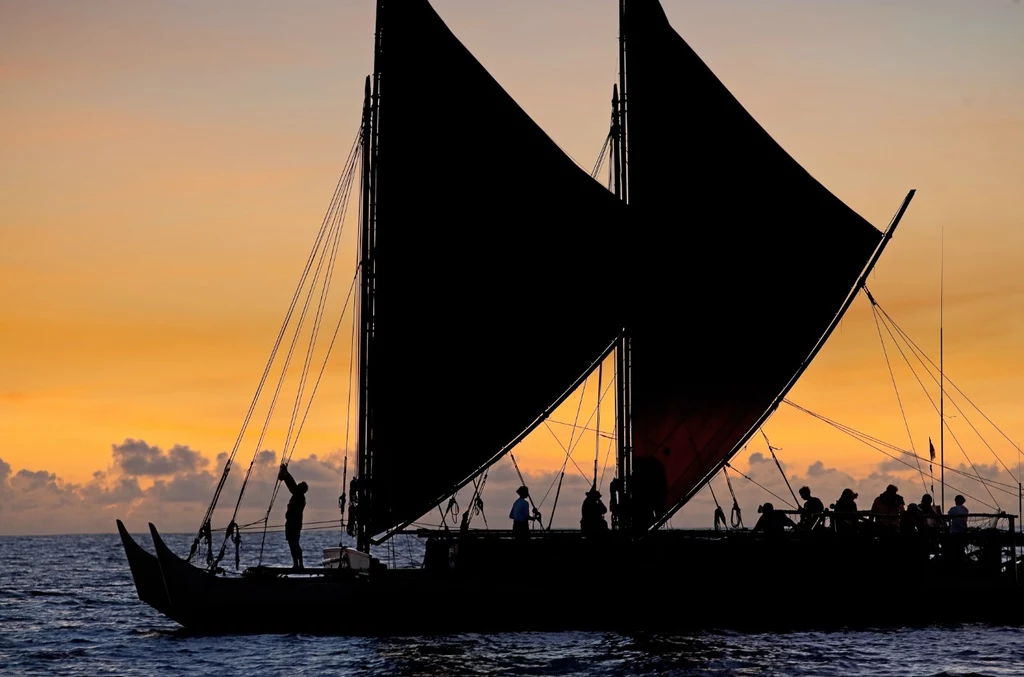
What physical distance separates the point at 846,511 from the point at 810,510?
3.07ft

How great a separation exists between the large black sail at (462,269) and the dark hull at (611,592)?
219cm

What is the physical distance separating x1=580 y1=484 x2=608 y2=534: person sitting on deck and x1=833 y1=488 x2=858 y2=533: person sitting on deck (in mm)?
5975

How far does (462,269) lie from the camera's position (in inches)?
1319

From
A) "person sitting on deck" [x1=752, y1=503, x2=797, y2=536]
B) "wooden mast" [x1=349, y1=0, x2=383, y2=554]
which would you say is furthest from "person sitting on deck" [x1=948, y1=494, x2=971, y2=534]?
"wooden mast" [x1=349, y1=0, x2=383, y2=554]

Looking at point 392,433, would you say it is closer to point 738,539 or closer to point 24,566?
point 738,539

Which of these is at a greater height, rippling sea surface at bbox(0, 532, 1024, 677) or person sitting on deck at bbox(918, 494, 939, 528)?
person sitting on deck at bbox(918, 494, 939, 528)

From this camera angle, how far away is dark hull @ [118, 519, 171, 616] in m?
31.7

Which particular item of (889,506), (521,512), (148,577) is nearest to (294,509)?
(148,577)

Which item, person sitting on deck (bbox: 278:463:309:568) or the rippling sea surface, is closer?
the rippling sea surface

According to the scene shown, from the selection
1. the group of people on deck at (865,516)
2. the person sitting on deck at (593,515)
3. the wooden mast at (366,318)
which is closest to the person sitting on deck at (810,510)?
the group of people on deck at (865,516)

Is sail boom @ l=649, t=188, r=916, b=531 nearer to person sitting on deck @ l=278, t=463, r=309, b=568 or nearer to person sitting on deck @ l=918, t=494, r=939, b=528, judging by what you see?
person sitting on deck @ l=918, t=494, r=939, b=528

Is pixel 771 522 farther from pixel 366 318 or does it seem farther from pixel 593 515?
pixel 366 318

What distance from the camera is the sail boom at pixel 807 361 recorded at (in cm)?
3431

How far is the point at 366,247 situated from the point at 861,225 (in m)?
13.1
